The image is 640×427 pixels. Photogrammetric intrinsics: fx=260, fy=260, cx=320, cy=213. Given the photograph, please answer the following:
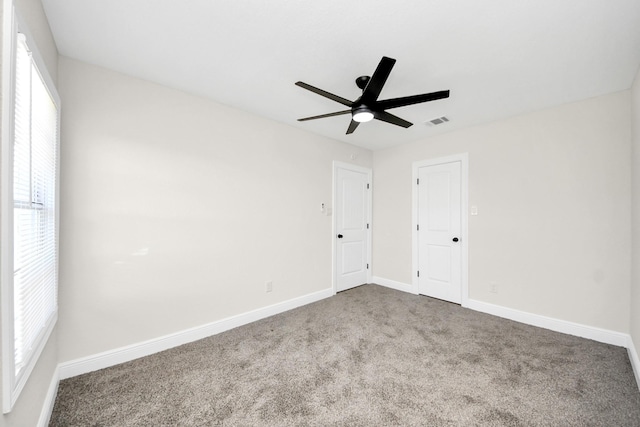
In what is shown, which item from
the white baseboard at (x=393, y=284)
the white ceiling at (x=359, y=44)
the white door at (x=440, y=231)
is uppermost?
the white ceiling at (x=359, y=44)

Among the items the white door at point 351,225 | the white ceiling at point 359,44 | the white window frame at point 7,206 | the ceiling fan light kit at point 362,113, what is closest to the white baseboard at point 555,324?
the white door at point 351,225

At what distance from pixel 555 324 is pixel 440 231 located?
63.8 inches

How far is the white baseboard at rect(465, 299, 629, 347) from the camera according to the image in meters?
2.57

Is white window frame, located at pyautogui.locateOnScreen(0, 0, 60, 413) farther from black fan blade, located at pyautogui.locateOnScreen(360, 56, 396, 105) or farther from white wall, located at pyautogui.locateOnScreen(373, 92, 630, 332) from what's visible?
white wall, located at pyautogui.locateOnScreen(373, 92, 630, 332)

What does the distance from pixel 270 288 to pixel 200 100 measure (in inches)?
91.1

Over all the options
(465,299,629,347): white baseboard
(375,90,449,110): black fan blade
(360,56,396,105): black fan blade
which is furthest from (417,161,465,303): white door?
(360,56,396,105): black fan blade

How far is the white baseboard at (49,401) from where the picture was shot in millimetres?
1529

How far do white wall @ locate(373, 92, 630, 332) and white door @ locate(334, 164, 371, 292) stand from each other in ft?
4.48

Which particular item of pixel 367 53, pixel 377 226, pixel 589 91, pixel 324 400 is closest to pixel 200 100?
pixel 367 53

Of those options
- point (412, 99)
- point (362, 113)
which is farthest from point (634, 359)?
point (362, 113)

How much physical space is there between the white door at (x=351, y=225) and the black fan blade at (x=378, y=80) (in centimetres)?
219

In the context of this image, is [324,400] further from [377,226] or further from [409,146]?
[409,146]

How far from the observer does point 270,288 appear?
3.33 meters

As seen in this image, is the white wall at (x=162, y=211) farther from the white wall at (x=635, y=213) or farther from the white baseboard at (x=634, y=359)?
the white wall at (x=635, y=213)
